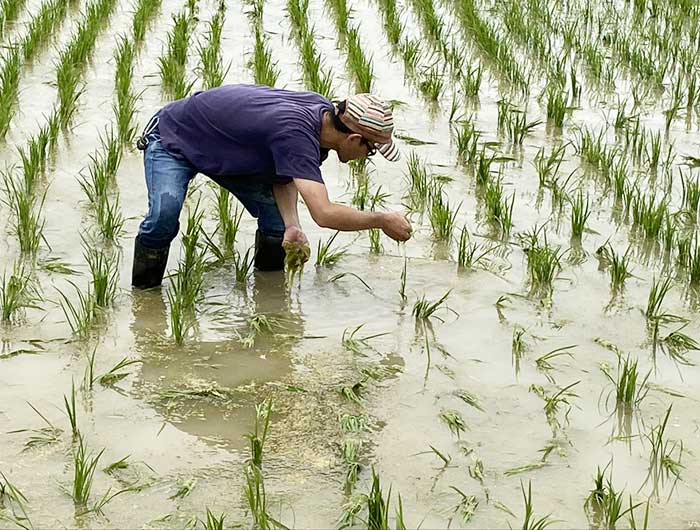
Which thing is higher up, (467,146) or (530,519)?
(467,146)

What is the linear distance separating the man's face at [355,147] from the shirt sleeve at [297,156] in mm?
97

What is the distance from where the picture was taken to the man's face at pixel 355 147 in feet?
11.3

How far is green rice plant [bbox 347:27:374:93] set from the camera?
6.07 meters

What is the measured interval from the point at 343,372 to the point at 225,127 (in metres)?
0.93

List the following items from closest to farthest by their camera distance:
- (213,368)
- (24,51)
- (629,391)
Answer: (629,391), (213,368), (24,51)

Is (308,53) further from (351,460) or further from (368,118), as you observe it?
(351,460)

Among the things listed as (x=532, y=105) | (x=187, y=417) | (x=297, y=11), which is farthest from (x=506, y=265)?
(x=297, y=11)

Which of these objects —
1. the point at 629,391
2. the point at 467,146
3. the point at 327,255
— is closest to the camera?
the point at 629,391

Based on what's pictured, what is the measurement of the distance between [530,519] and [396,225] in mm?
1196

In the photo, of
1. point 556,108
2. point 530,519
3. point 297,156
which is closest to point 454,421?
point 530,519

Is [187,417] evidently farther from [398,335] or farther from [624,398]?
[624,398]

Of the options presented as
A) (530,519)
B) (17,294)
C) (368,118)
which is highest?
(368,118)

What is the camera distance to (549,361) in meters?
3.36

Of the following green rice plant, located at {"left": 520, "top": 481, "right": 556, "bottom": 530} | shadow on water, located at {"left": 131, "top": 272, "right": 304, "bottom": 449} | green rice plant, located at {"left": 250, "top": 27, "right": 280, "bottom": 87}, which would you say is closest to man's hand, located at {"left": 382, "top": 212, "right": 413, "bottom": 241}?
shadow on water, located at {"left": 131, "top": 272, "right": 304, "bottom": 449}
